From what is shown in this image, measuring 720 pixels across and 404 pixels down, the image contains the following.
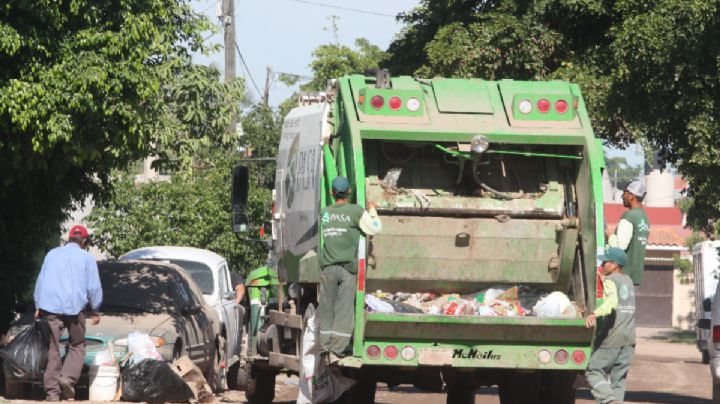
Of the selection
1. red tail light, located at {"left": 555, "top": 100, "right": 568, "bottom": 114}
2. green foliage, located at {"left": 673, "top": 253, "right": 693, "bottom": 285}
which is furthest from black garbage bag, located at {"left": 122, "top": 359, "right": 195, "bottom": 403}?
green foliage, located at {"left": 673, "top": 253, "right": 693, "bottom": 285}

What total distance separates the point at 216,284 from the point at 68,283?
198 inches

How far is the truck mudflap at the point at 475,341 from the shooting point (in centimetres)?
1042

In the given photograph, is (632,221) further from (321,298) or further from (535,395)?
(321,298)

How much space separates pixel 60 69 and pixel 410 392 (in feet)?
23.2

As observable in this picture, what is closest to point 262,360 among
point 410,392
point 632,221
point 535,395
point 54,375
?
point 54,375

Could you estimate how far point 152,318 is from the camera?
14.0m

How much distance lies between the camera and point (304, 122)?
41.0 feet

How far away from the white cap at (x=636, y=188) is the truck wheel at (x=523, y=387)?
2.00 m

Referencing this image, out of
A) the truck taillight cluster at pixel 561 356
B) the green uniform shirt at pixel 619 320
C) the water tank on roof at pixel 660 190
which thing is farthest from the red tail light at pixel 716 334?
the water tank on roof at pixel 660 190

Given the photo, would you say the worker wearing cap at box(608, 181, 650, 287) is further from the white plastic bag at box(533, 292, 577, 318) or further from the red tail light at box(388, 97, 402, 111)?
the red tail light at box(388, 97, 402, 111)

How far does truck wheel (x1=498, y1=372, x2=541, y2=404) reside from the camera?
37.8 feet

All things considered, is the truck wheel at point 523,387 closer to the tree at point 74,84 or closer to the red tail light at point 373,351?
the red tail light at point 373,351

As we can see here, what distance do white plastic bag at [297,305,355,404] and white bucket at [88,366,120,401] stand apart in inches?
95.9

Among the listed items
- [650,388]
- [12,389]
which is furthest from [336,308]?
→ [650,388]
